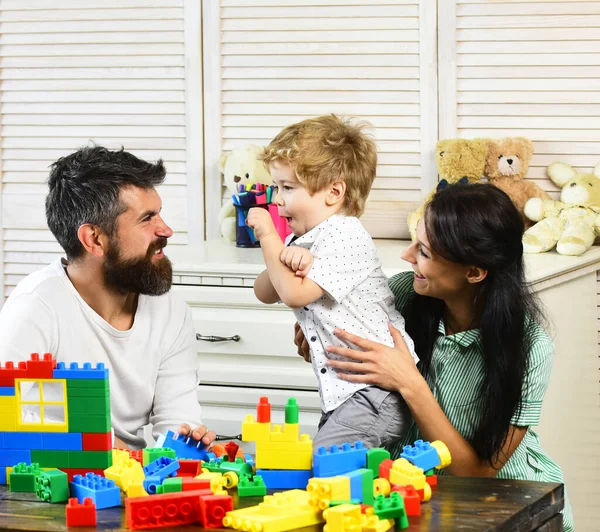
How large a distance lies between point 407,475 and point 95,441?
1.46 feet

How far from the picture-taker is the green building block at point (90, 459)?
4.75 feet

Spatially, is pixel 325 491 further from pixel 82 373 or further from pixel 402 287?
pixel 402 287

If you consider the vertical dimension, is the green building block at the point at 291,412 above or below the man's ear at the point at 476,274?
below

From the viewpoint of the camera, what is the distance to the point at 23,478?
4.71 ft

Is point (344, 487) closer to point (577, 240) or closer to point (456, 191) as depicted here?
point (456, 191)

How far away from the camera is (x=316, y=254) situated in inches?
72.1

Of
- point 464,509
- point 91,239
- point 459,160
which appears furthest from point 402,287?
point 459,160

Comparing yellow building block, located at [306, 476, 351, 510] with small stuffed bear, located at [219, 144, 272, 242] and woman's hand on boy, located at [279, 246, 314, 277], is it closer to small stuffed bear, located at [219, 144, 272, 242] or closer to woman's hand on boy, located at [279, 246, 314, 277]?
woman's hand on boy, located at [279, 246, 314, 277]

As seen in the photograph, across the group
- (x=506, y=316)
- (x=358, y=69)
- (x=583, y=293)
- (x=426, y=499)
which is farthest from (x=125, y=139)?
(x=426, y=499)

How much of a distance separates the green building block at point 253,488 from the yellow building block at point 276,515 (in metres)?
0.09

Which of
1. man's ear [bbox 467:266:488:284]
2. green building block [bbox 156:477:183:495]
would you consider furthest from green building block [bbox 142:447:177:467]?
man's ear [bbox 467:266:488:284]

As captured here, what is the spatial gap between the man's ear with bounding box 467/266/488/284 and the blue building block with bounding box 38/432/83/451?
73 centimetres

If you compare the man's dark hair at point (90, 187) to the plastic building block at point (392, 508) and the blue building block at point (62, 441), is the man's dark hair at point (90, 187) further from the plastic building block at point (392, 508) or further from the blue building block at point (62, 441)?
the plastic building block at point (392, 508)

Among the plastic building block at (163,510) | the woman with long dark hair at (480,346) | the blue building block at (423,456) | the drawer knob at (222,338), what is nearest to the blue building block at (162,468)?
the plastic building block at (163,510)
